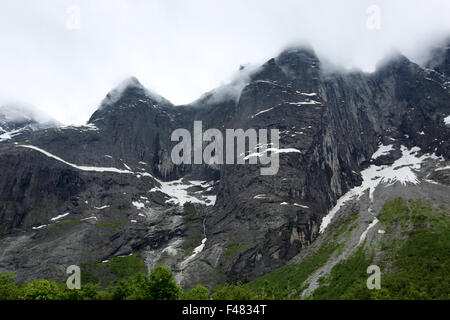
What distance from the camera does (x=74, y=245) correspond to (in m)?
143

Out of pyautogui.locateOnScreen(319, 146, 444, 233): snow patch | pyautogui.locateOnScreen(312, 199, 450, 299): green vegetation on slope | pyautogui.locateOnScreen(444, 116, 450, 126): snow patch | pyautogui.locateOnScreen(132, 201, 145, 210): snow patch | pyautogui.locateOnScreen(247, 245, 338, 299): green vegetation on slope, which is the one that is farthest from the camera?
pyautogui.locateOnScreen(444, 116, 450, 126): snow patch

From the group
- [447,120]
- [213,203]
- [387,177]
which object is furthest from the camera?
[447,120]

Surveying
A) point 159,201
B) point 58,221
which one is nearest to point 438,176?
point 159,201

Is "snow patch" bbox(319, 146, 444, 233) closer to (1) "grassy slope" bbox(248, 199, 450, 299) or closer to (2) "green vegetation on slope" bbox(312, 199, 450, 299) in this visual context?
(1) "grassy slope" bbox(248, 199, 450, 299)

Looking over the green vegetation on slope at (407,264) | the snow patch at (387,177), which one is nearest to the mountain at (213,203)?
the snow patch at (387,177)

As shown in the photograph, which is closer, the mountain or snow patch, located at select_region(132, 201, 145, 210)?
the mountain

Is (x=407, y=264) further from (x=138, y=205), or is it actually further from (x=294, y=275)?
(x=138, y=205)

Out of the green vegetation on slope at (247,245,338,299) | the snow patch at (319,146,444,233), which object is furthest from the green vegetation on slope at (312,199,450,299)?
the snow patch at (319,146,444,233)

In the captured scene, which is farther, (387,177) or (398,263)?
(387,177)

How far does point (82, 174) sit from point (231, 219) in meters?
72.3

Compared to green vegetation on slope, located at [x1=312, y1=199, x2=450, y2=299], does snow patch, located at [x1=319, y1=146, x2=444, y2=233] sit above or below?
above

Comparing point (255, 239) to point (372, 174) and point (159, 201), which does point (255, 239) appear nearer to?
point (159, 201)

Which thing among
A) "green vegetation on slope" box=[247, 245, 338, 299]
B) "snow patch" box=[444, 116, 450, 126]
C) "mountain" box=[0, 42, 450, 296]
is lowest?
"green vegetation on slope" box=[247, 245, 338, 299]

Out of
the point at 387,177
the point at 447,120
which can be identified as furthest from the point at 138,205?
the point at 447,120
